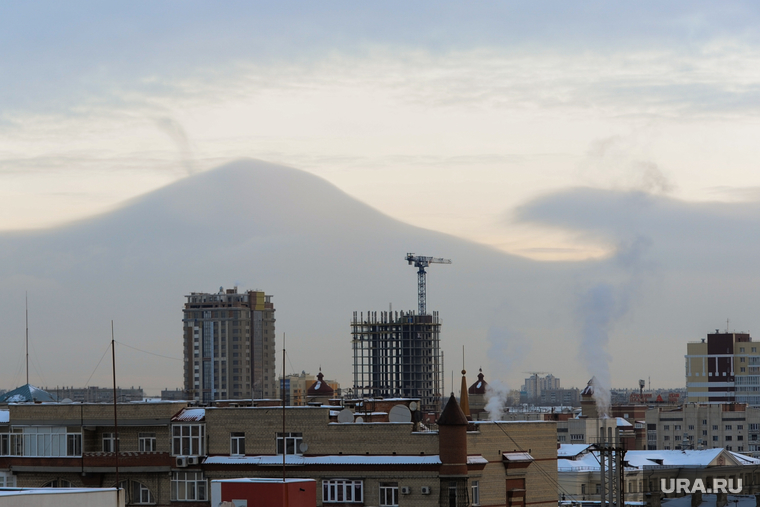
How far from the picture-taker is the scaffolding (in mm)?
167375

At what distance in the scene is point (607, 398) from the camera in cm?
15362

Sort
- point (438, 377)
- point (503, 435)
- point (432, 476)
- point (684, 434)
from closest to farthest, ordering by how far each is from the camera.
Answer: point (432, 476) < point (503, 435) < point (438, 377) < point (684, 434)

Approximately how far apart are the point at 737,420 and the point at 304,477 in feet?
478

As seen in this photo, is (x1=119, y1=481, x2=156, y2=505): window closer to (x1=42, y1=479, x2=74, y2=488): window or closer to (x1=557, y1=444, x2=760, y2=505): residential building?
(x1=42, y1=479, x2=74, y2=488): window

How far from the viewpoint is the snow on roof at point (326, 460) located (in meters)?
54.0

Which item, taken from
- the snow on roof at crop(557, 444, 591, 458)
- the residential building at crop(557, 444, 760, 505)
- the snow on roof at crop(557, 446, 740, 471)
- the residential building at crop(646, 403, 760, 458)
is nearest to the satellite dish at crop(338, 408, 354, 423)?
the residential building at crop(557, 444, 760, 505)

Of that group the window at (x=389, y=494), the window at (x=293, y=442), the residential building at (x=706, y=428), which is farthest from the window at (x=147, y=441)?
the residential building at (x=706, y=428)

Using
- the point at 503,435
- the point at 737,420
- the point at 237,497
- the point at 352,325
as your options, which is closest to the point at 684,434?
the point at 737,420

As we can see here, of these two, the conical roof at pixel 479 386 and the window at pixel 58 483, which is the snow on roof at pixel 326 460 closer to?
the window at pixel 58 483

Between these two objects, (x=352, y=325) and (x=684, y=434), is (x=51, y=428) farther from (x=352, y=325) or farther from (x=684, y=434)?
(x=684, y=434)

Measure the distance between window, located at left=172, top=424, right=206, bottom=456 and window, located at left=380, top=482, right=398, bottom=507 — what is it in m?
9.48

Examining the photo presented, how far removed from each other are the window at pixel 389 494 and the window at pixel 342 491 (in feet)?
3.12

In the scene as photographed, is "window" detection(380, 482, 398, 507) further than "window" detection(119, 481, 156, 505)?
No

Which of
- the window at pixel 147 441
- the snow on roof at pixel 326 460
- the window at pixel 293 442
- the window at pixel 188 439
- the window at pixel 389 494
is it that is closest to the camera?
the snow on roof at pixel 326 460
